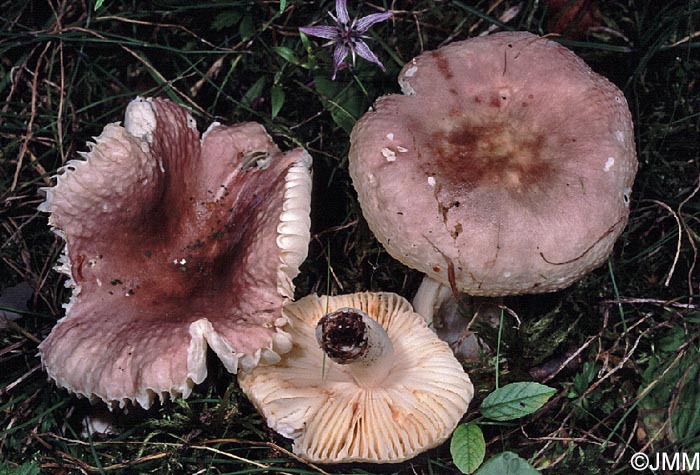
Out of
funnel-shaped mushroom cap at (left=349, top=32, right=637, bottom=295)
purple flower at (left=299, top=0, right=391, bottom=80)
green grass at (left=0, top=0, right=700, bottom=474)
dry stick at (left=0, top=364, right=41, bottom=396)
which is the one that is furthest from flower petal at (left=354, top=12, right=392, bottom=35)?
dry stick at (left=0, top=364, right=41, bottom=396)

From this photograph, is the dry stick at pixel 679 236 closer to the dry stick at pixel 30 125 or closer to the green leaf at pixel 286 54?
the green leaf at pixel 286 54

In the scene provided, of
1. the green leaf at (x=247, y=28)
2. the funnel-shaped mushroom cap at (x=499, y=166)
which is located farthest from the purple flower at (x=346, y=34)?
the green leaf at (x=247, y=28)

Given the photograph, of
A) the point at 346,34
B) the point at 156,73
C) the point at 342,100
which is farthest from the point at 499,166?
the point at 156,73

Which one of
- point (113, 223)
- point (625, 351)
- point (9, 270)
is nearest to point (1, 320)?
point (9, 270)

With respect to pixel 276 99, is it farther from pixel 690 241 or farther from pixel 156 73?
pixel 690 241

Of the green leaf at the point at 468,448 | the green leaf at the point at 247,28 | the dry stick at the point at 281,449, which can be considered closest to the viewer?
the green leaf at the point at 468,448

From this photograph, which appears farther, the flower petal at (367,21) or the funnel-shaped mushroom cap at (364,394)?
the flower petal at (367,21)

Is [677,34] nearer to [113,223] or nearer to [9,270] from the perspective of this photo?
[113,223]
